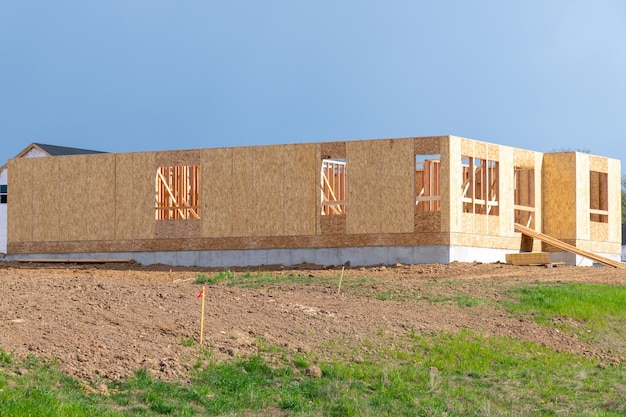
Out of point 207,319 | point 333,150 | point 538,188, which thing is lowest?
point 207,319

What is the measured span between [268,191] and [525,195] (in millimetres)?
7574

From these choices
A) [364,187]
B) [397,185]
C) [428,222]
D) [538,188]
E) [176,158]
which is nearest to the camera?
[428,222]

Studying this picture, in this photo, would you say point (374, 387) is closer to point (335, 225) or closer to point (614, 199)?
point (335, 225)

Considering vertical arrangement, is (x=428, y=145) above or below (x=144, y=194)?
above

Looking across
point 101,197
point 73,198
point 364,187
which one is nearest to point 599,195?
point 364,187

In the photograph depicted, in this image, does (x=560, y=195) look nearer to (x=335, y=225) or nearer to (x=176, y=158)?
(x=335, y=225)

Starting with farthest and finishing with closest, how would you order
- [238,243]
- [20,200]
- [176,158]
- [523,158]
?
[20,200] → [176,158] → [523,158] → [238,243]

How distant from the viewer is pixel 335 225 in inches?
1046

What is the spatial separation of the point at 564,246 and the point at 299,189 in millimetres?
7454

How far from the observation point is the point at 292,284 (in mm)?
19484

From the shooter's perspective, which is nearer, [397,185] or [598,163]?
A: [397,185]

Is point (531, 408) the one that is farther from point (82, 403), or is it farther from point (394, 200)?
point (394, 200)

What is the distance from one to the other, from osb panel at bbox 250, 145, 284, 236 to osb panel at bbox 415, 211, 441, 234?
386 cm

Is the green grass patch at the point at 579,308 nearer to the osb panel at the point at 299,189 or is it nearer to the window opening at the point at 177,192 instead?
the osb panel at the point at 299,189
